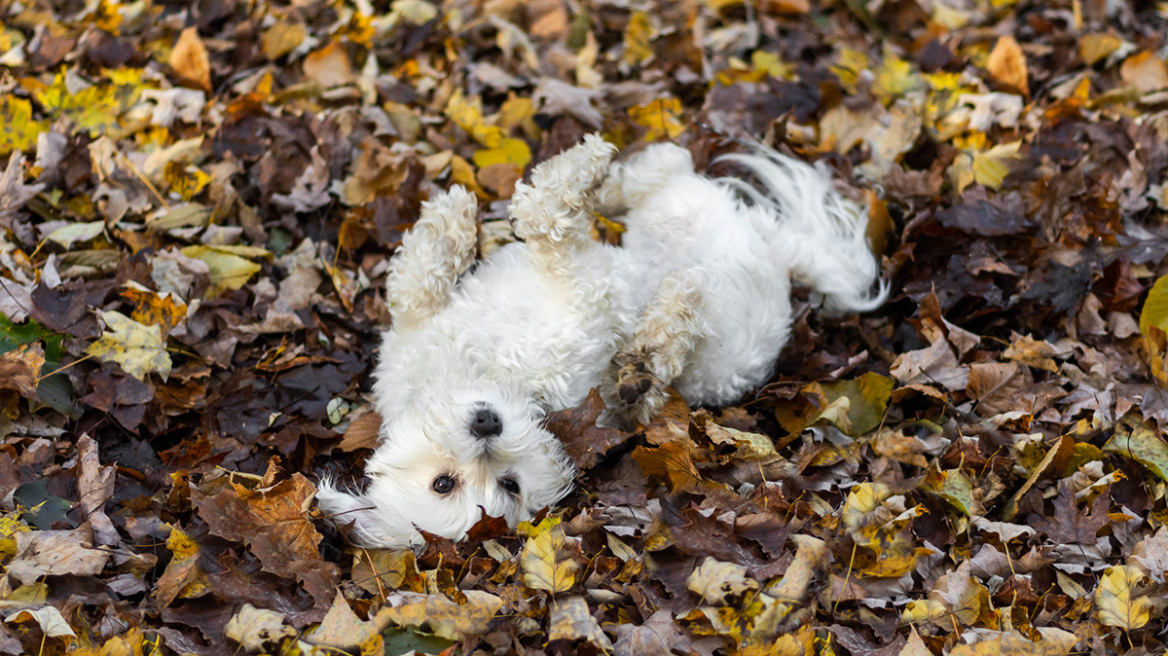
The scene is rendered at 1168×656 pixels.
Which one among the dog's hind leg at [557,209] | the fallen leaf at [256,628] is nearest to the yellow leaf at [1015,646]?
the dog's hind leg at [557,209]

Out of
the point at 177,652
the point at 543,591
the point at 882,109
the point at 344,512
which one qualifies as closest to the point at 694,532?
the point at 543,591

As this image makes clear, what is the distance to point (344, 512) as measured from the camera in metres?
3.39

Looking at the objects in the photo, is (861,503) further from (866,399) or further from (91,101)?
(91,101)

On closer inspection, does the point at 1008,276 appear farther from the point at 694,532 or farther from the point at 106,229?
the point at 106,229

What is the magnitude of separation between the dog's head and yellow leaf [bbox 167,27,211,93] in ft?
10.8

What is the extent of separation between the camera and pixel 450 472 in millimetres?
3361

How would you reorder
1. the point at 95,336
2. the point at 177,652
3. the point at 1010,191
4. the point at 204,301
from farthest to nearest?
the point at 1010,191, the point at 204,301, the point at 95,336, the point at 177,652

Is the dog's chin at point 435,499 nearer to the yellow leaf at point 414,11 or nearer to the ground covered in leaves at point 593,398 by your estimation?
the ground covered in leaves at point 593,398

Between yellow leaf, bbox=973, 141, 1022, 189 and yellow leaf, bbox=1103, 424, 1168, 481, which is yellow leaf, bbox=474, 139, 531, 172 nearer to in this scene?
yellow leaf, bbox=973, 141, 1022, 189

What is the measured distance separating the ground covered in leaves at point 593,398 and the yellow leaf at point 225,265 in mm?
18

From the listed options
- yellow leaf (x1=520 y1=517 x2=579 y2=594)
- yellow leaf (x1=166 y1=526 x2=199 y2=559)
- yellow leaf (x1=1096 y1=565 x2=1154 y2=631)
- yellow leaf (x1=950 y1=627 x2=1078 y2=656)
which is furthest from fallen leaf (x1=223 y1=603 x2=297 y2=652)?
yellow leaf (x1=1096 y1=565 x2=1154 y2=631)

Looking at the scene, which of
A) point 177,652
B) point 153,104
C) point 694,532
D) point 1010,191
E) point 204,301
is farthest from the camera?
point 153,104

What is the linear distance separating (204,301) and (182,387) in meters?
0.50

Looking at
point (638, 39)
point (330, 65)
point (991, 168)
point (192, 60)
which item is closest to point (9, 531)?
point (192, 60)
